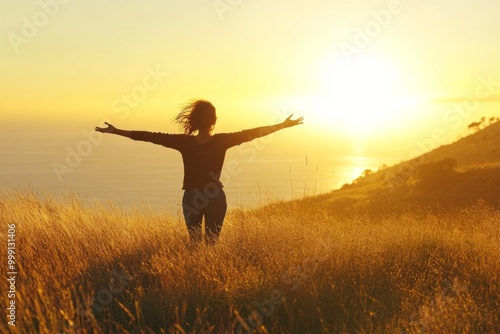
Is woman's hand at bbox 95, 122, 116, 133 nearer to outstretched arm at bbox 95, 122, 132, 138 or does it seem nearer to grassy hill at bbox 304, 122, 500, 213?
outstretched arm at bbox 95, 122, 132, 138

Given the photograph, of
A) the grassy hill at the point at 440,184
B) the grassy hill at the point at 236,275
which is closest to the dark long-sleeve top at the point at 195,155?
the grassy hill at the point at 236,275

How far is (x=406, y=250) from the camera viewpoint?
303 inches

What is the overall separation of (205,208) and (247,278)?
1981mm

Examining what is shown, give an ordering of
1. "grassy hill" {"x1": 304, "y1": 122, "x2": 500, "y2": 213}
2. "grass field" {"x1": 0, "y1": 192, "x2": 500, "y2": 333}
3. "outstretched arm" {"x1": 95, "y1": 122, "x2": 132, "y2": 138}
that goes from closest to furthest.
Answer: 1. "grass field" {"x1": 0, "y1": 192, "x2": 500, "y2": 333}
2. "outstretched arm" {"x1": 95, "y1": 122, "x2": 132, "y2": 138}
3. "grassy hill" {"x1": 304, "y1": 122, "x2": 500, "y2": 213}

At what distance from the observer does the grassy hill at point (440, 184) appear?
24.3 m

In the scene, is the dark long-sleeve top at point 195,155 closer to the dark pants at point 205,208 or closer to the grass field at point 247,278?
the dark pants at point 205,208

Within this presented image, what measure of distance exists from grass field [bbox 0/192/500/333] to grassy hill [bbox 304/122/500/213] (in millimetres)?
12140

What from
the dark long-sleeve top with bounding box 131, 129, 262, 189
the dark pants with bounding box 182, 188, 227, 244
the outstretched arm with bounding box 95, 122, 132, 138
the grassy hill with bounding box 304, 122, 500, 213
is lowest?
the grassy hill with bounding box 304, 122, 500, 213

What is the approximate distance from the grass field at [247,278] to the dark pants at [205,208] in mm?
250

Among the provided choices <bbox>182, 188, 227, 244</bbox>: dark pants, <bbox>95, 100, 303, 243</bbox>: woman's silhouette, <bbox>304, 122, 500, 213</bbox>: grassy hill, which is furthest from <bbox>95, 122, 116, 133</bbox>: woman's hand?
<bbox>304, 122, 500, 213</bbox>: grassy hill

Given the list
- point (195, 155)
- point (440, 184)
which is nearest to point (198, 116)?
point (195, 155)

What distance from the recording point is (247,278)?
5.81m

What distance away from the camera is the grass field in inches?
199

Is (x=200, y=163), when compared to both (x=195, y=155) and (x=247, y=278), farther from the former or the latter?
(x=247, y=278)
